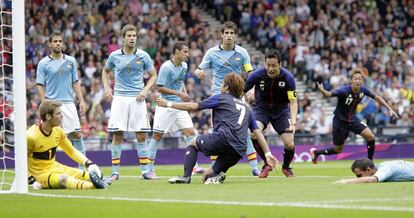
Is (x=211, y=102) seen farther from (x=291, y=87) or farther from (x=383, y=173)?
(x=383, y=173)

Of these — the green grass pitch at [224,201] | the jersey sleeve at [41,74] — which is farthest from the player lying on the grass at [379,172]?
the jersey sleeve at [41,74]

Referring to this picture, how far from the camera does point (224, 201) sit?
11.0 meters

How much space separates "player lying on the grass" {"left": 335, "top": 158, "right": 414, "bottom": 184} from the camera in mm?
13309

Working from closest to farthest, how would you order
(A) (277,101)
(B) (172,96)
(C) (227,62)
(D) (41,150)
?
(D) (41,150), (A) (277,101), (C) (227,62), (B) (172,96)

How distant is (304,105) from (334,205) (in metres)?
21.3

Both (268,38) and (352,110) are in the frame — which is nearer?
(352,110)

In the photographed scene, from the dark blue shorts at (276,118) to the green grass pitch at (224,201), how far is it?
98.1 inches

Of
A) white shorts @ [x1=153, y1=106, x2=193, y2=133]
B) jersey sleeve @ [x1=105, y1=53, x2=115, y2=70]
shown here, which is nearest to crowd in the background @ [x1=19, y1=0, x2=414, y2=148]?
white shorts @ [x1=153, y1=106, x2=193, y2=133]

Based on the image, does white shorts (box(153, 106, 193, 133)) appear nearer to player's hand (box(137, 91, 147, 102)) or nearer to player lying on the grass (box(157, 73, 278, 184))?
player's hand (box(137, 91, 147, 102))

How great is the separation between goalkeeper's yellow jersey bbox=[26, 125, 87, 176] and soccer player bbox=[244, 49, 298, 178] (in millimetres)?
3890

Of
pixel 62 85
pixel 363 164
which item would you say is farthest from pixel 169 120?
pixel 363 164

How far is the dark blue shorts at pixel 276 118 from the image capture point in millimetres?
16672

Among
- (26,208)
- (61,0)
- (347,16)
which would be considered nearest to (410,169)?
→ (26,208)

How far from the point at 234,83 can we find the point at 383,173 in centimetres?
260
